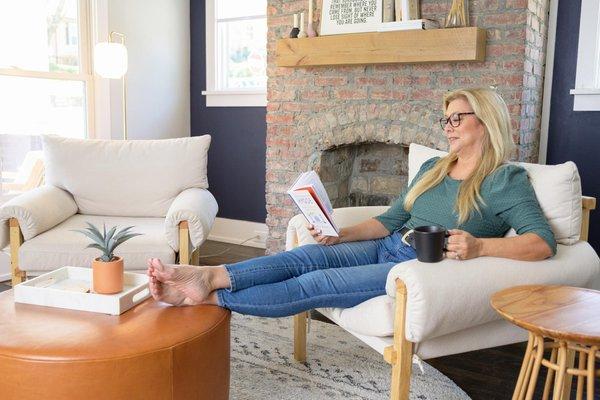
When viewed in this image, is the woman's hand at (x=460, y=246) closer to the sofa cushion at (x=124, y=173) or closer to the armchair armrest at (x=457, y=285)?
the armchair armrest at (x=457, y=285)

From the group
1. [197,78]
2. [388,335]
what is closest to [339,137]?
[197,78]

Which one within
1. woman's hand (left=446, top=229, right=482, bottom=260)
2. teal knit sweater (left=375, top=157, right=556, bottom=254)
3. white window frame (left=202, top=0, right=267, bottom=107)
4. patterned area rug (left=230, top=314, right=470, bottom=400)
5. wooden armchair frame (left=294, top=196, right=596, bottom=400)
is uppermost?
white window frame (left=202, top=0, right=267, bottom=107)

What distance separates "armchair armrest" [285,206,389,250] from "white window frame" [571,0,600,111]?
53.1 inches

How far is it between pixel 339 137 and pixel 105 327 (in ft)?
7.27

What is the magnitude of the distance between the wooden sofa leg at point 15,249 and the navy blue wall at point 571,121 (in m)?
2.70

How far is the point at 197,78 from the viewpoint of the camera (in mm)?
4695

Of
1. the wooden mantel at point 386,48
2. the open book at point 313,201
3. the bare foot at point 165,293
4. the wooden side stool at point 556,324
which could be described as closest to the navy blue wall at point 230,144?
the wooden mantel at point 386,48

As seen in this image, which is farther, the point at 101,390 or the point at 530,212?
the point at 530,212

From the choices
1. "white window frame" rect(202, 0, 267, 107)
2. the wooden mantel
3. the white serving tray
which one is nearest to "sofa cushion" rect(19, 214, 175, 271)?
the white serving tray

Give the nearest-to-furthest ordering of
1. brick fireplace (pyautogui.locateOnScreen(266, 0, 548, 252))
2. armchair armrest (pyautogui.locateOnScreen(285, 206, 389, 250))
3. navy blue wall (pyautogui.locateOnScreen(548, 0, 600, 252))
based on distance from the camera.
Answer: armchair armrest (pyautogui.locateOnScreen(285, 206, 389, 250)) < brick fireplace (pyautogui.locateOnScreen(266, 0, 548, 252)) < navy blue wall (pyautogui.locateOnScreen(548, 0, 600, 252))

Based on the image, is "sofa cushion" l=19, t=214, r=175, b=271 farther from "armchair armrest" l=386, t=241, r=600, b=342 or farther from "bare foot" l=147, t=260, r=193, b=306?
"armchair armrest" l=386, t=241, r=600, b=342

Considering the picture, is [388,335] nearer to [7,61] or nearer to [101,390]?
[101,390]

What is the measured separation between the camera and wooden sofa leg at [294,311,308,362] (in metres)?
2.39

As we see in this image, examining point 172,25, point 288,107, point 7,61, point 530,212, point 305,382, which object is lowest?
point 305,382
